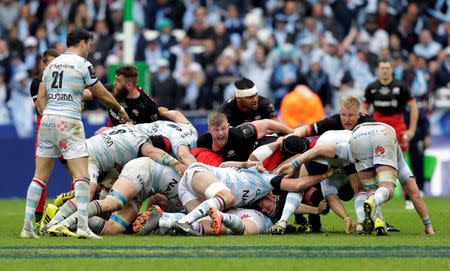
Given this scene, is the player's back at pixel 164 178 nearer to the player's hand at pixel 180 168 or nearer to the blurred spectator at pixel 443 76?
the player's hand at pixel 180 168

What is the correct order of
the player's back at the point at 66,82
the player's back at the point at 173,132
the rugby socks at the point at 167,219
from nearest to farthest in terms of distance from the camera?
the player's back at the point at 66,82 → the rugby socks at the point at 167,219 → the player's back at the point at 173,132

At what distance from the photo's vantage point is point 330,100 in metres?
23.3

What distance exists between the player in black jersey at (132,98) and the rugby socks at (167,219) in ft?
8.36

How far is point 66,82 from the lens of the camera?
12031 mm

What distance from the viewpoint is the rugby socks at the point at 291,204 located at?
1290cm

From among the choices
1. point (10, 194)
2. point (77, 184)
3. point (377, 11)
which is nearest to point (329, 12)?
point (377, 11)

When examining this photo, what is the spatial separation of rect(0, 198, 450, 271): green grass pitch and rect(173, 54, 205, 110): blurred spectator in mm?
10875

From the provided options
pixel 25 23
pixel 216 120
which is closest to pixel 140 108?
pixel 216 120

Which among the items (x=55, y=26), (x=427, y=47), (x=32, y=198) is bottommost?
(x=32, y=198)

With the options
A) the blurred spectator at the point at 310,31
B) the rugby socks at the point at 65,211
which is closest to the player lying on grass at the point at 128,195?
the rugby socks at the point at 65,211

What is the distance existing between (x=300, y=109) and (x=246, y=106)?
6970mm

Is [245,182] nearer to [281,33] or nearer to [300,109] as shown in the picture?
[300,109]

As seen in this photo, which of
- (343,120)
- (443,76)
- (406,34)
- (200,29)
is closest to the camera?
Result: (343,120)

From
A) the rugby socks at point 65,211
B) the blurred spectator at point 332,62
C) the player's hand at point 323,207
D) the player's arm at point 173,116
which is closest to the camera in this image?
the rugby socks at point 65,211
